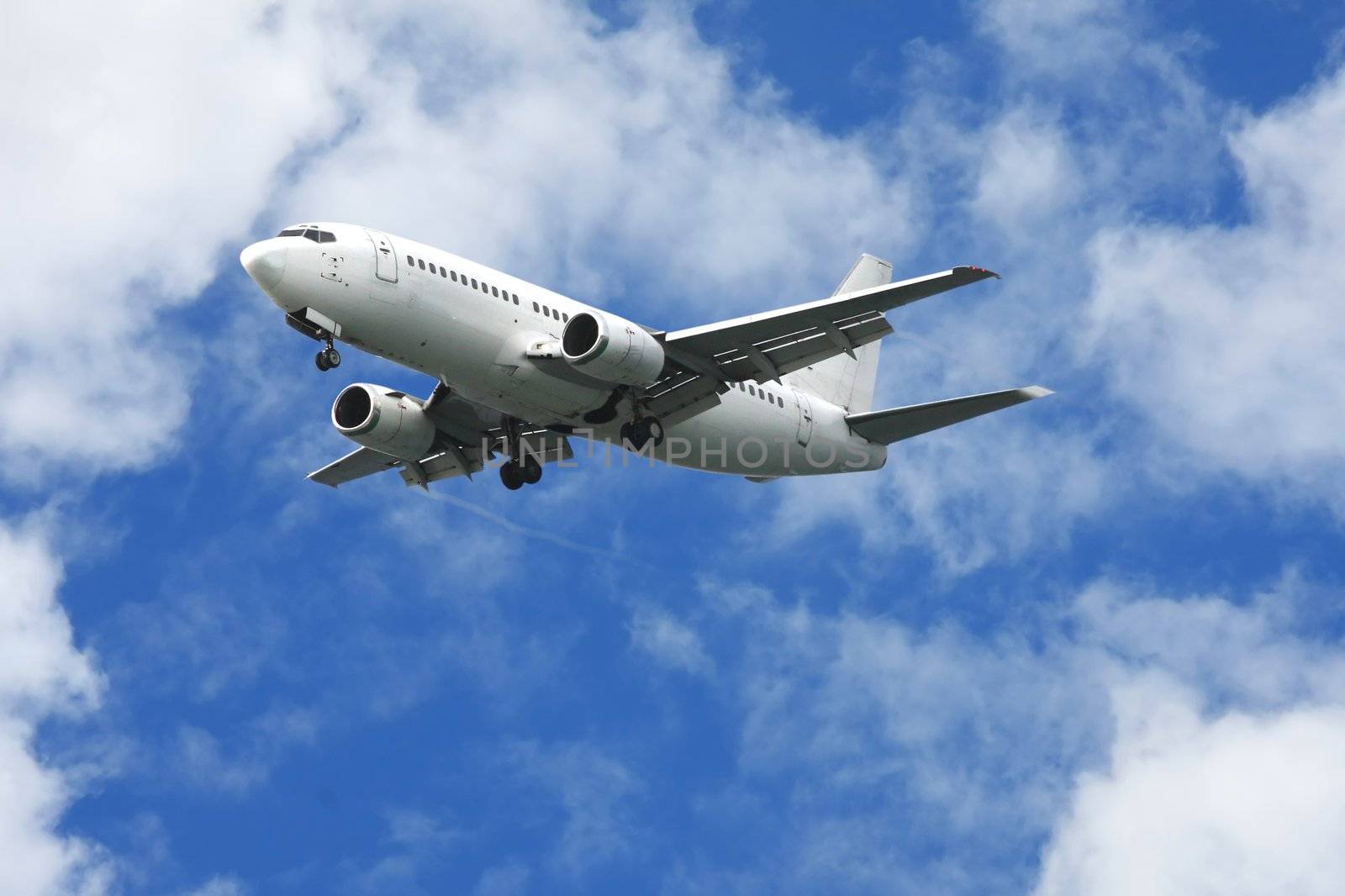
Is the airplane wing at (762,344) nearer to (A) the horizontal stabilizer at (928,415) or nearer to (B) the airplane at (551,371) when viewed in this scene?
(B) the airplane at (551,371)

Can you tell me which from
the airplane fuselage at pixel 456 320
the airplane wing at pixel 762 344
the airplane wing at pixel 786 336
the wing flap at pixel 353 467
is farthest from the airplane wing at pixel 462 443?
the airplane wing at pixel 786 336

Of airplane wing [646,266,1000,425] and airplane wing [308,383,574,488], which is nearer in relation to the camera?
airplane wing [646,266,1000,425]

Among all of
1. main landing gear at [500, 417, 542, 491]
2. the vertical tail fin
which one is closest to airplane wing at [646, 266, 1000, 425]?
main landing gear at [500, 417, 542, 491]

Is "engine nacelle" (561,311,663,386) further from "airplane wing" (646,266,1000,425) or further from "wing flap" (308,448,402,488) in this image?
"wing flap" (308,448,402,488)

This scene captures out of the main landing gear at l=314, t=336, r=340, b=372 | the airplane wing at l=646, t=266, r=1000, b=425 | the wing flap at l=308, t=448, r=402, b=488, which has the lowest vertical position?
the main landing gear at l=314, t=336, r=340, b=372

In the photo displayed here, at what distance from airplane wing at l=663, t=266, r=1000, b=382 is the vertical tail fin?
20.2 ft

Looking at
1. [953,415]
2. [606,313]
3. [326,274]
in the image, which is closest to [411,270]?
[326,274]

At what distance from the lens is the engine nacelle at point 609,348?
37.0m

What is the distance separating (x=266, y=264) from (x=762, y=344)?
11.3 m

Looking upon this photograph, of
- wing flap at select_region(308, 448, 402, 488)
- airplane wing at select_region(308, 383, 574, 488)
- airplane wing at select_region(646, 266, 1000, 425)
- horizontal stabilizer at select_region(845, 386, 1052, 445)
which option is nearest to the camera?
airplane wing at select_region(646, 266, 1000, 425)

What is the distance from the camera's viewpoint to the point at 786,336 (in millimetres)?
39094

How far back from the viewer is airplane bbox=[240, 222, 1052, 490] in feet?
119

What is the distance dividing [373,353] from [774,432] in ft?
36.4

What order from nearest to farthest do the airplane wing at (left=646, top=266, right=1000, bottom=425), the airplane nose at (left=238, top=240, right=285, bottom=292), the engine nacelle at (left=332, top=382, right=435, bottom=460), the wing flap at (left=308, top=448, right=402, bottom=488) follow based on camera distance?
the airplane nose at (left=238, top=240, right=285, bottom=292)
the airplane wing at (left=646, top=266, right=1000, bottom=425)
the engine nacelle at (left=332, top=382, right=435, bottom=460)
the wing flap at (left=308, top=448, right=402, bottom=488)
